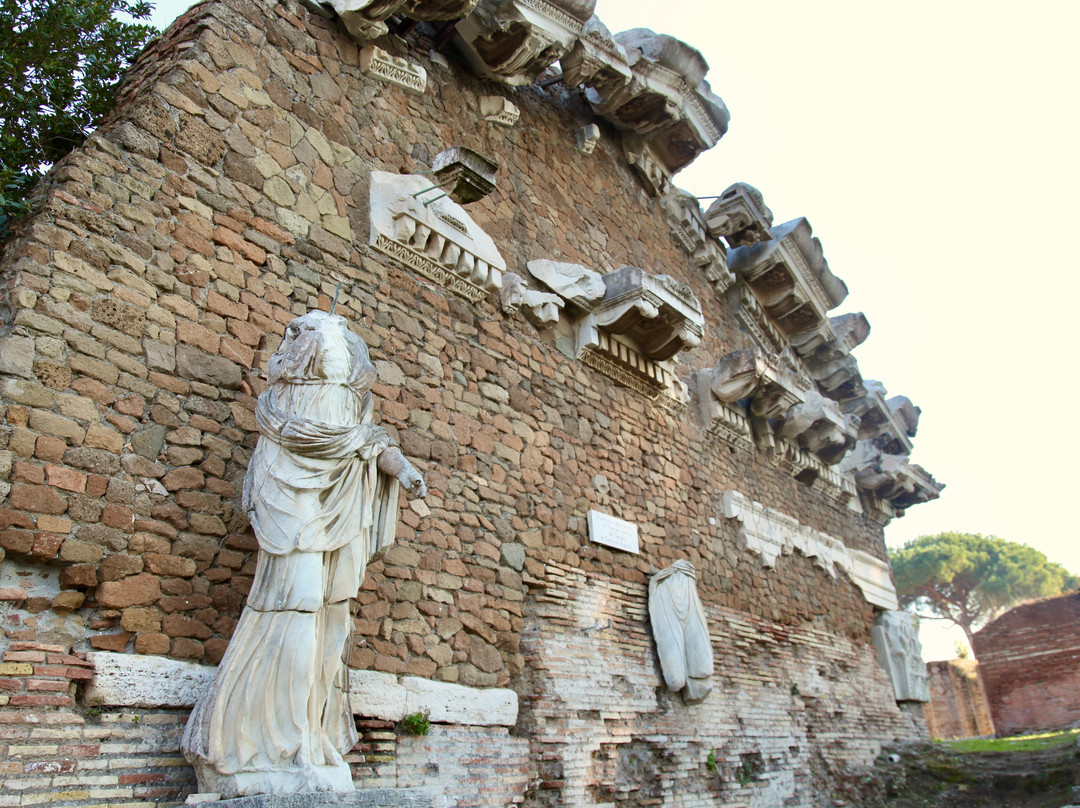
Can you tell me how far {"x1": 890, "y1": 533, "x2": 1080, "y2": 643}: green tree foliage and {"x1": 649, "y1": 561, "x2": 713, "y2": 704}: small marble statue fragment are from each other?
2257cm

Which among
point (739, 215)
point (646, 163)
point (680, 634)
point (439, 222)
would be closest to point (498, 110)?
point (439, 222)

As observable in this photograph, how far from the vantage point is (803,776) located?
794cm

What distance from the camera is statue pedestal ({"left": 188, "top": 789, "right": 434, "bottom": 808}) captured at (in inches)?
117

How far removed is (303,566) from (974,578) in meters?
27.8

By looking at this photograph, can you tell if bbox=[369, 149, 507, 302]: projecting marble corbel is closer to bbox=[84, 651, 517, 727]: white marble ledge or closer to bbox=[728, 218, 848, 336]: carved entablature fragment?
bbox=[84, 651, 517, 727]: white marble ledge

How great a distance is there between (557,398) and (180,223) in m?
3.20

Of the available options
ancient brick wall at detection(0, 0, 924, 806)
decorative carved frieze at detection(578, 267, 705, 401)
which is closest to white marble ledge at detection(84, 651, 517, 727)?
ancient brick wall at detection(0, 0, 924, 806)

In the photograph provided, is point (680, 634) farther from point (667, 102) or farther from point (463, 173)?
point (667, 102)

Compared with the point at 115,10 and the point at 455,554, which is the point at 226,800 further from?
the point at 115,10

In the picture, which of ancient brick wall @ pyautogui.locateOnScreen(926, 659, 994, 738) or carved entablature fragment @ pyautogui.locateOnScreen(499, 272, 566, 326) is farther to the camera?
ancient brick wall @ pyautogui.locateOnScreen(926, 659, 994, 738)

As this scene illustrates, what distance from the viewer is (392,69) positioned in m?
6.24

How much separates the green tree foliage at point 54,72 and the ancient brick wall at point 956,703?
61.6ft

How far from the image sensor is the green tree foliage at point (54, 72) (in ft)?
17.3

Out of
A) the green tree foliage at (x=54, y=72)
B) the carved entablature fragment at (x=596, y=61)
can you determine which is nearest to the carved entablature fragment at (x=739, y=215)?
the carved entablature fragment at (x=596, y=61)
